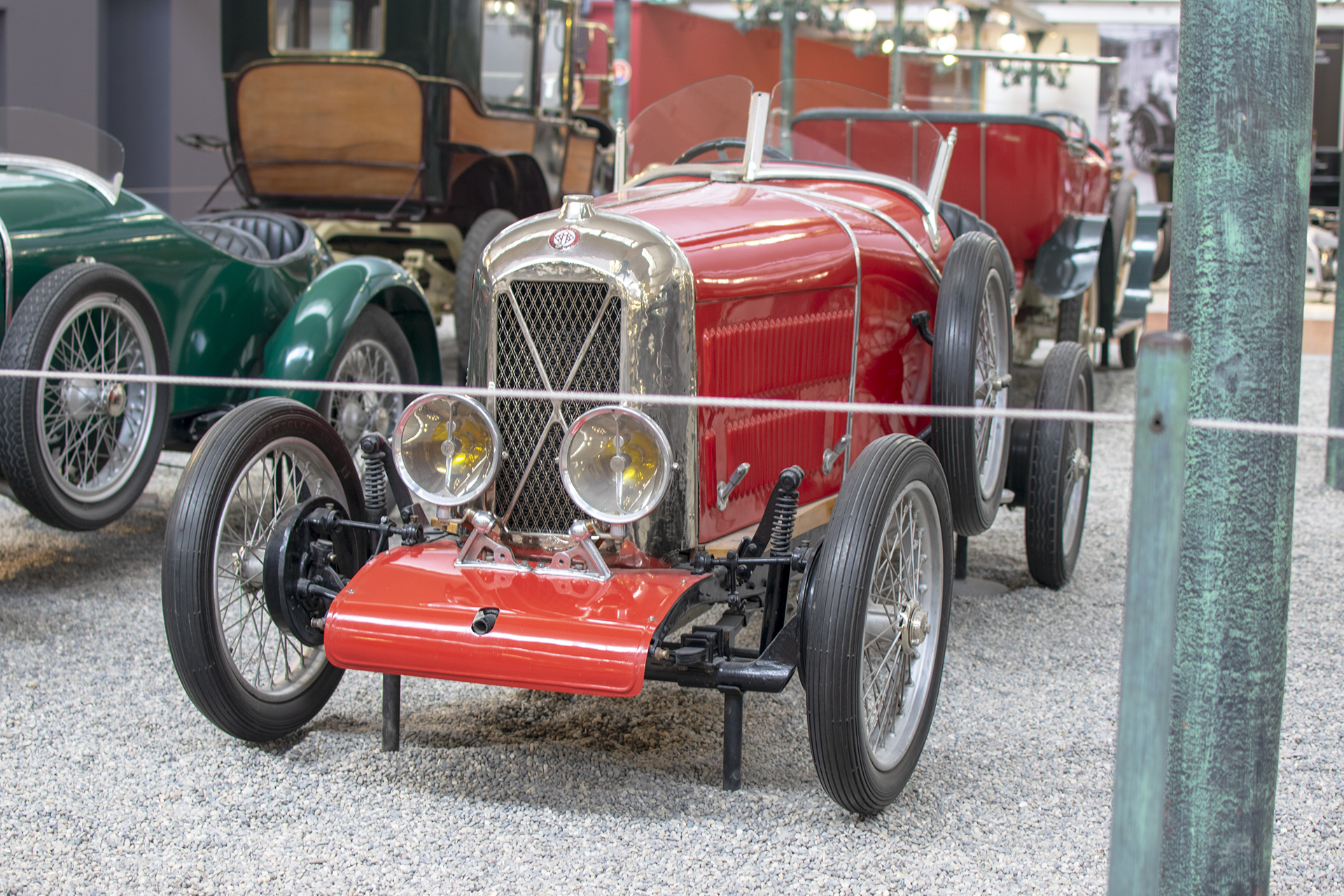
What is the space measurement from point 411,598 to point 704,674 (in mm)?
609

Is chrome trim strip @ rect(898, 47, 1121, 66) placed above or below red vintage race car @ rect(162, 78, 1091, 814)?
above

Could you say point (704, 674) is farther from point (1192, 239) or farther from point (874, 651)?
point (1192, 239)

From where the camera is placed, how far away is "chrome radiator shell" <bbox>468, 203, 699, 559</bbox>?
2.65 m

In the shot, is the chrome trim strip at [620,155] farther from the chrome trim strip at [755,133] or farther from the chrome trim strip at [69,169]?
the chrome trim strip at [69,169]

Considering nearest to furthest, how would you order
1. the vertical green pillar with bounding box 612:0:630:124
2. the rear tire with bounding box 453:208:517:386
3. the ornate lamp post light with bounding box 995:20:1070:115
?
the rear tire with bounding box 453:208:517:386 → the vertical green pillar with bounding box 612:0:630:124 → the ornate lamp post light with bounding box 995:20:1070:115

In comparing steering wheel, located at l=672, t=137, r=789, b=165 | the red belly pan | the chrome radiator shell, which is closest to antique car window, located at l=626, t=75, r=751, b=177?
steering wheel, located at l=672, t=137, r=789, b=165

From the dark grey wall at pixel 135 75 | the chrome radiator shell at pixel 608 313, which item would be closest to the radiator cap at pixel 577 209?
the chrome radiator shell at pixel 608 313

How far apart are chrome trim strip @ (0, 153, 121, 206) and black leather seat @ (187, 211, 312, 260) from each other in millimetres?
793

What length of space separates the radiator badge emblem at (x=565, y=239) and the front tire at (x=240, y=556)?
0.76 m

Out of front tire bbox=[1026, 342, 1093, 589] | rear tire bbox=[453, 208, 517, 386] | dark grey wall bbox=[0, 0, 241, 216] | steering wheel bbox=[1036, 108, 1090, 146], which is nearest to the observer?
front tire bbox=[1026, 342, 1093, 589]

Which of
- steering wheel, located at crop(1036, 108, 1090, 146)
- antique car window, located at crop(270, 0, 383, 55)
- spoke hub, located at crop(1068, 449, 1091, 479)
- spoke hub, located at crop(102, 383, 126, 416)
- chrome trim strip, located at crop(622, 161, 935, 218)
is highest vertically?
antique car window, located at crop(270, 0, 383, 55)

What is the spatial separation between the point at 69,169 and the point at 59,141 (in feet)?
0.79

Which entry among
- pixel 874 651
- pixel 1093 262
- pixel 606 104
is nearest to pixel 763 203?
pixel 874 651

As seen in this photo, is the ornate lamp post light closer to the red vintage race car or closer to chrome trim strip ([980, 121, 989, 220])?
chrome trim strip ([980, 121, 989, 220])
